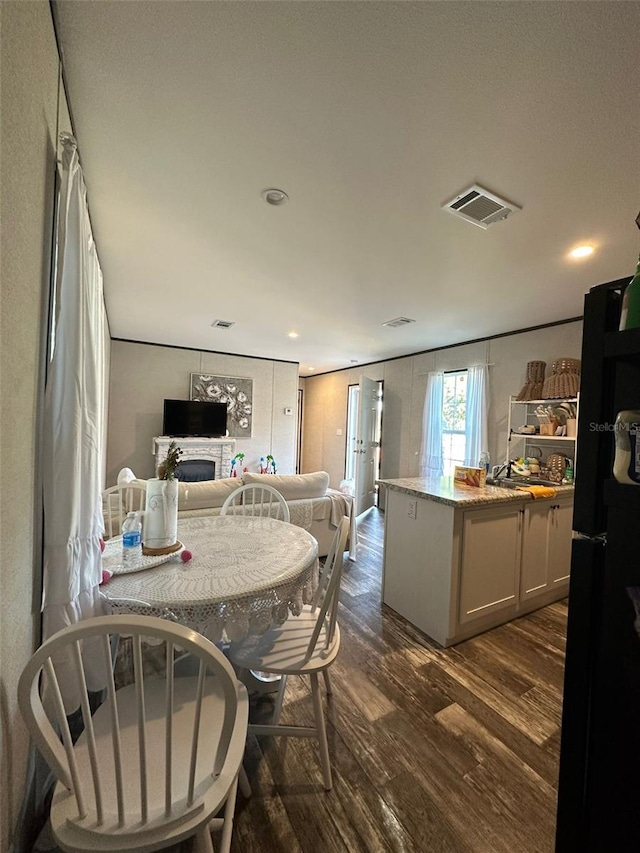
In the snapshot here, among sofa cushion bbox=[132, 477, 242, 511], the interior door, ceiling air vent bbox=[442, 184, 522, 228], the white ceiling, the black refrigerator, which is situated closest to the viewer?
the black refrigerator

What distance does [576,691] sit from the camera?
0.69 metres

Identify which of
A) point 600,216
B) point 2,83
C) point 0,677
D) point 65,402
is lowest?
point 0,677

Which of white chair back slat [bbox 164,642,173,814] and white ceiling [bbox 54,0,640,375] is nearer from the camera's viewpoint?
white chair back slat [bbox 164,642,173,814]

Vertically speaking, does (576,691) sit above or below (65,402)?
below

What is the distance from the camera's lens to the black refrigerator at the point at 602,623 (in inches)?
23.6

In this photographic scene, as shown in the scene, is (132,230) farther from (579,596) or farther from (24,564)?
(579,596)

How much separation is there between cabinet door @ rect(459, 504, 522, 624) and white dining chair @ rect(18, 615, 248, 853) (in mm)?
1764

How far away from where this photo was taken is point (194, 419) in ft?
18.7

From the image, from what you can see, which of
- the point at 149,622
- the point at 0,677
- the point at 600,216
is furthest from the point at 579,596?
the point at 600,216

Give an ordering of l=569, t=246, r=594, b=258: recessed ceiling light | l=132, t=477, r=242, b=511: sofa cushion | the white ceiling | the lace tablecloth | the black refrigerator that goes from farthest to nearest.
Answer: l=132, t=477, r=242, b=511: sofa cushion → l=569, t=246, r=594, b=258: recessed ceiling light → the lace tablecloth → the white ceiling → the black refrigerator

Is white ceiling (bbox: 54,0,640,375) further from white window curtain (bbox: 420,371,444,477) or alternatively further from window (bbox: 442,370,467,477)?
white window curtain (bbox: 420,371,444,477)

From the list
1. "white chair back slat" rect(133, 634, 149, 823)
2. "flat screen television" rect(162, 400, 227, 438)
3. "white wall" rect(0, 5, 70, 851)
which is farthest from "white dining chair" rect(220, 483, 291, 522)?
"flat screen television" rect(162, 400, 227, 438)

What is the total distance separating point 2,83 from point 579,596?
59.7 inches

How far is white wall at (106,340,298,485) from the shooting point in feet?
17.7
